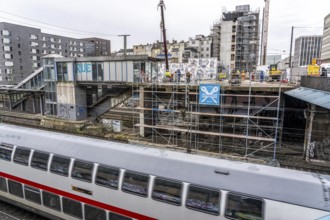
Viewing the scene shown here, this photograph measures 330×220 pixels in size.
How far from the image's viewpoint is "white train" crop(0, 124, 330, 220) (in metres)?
4.39

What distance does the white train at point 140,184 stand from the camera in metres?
4.39

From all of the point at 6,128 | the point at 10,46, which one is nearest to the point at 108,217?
the point at 6,128

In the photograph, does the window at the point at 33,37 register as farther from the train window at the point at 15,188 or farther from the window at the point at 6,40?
the train window at the point at 15,188

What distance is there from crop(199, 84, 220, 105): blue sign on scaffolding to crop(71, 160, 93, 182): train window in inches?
381

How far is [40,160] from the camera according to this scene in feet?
23.1

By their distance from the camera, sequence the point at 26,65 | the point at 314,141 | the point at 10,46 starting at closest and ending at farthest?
the point at 314,141 → the point at 10,46 → the point at 26,65

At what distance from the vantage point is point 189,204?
499 cm

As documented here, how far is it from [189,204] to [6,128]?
8.12 metres

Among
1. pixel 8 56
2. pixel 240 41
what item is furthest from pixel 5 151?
pixel 240 41

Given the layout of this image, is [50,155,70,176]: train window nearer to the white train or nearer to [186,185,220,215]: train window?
the white train

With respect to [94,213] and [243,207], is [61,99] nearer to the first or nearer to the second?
[94,213]

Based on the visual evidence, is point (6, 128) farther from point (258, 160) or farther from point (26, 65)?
point (26, 65)

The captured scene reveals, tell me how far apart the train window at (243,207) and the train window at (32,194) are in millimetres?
6175

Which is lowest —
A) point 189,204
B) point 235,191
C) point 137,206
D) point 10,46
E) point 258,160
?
point 258,160
